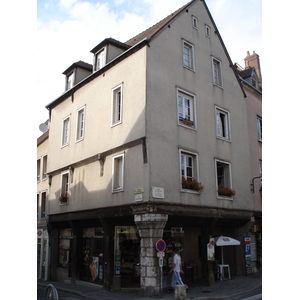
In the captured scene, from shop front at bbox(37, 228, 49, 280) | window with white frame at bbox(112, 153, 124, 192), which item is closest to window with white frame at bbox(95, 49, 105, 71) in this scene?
window with white frame at bbox(112, 153, 124, 192)

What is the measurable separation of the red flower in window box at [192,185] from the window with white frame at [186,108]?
239 centimetres

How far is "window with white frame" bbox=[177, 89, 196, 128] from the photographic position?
14.3 metres

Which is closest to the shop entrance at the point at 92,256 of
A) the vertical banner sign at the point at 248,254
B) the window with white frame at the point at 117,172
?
the window with white frame at the point at 117,172

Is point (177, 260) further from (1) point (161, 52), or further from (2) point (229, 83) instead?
(2) point (229, 83)

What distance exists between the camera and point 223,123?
16844 mm

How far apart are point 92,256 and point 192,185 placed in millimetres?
5938

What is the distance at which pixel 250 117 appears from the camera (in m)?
19.1

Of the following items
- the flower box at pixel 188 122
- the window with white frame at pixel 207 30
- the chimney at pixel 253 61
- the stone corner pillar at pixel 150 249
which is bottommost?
the stone corner pillar at pixel 150 249

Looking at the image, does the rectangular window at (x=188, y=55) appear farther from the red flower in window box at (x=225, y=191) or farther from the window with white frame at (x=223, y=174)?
the red flower in window box at (x=225, y=191)

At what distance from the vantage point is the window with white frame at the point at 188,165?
1381 centimetres

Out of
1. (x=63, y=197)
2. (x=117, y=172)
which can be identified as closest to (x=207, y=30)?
(x=117, y=172)

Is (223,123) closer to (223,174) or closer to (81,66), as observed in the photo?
(223,174)

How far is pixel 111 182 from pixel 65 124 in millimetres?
6180

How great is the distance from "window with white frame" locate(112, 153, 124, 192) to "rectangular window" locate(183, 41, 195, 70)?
17.4ft
